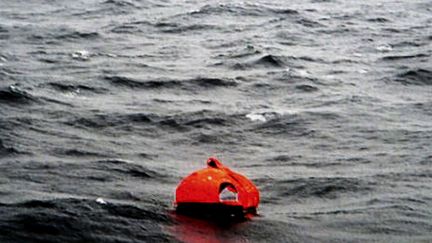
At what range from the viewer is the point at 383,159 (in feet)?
42.3

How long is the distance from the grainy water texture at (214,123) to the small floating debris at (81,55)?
14 cm

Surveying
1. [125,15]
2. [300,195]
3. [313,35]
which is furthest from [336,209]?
[125,15]

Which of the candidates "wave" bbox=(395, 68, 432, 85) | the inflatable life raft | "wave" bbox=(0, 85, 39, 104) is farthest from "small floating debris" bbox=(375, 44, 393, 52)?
the inflatable life raft

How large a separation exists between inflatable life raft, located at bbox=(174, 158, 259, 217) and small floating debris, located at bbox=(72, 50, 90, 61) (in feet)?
38.9

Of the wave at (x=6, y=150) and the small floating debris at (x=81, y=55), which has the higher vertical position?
the wave at (x=6, y=150)

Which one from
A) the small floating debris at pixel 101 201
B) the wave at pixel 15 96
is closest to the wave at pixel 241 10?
the wave at pixel 15 96

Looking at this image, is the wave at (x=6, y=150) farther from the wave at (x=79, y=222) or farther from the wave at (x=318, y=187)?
the wave at (x=318, y=187)

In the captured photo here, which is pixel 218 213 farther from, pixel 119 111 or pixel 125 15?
pixel 125 15

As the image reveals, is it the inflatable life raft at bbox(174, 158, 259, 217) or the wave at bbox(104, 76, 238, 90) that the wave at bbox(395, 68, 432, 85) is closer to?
the wave at bbox(104, 76, 238, 90)

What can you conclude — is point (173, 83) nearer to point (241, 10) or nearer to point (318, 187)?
point (318, 187)

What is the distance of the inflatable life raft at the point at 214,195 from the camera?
30.7 feet

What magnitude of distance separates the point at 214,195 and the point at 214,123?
19.9 feet

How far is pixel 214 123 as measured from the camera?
603 inches

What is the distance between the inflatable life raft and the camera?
9.34m
